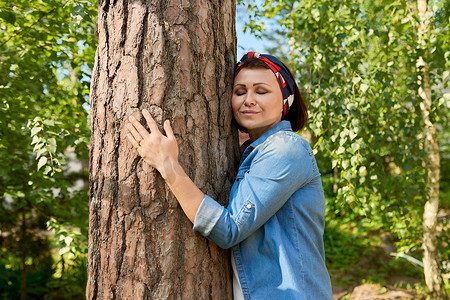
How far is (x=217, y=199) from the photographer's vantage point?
169 cm

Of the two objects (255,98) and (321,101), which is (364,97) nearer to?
(321,101)

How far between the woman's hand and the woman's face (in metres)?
0.40

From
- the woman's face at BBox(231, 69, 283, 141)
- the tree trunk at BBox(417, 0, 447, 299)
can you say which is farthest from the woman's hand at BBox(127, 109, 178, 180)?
the tree trunk at BBox(417, 0, 447, 299)

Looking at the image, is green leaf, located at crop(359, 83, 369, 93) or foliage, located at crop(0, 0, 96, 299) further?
green leaf, located at crop(359, 83, 369, 93)

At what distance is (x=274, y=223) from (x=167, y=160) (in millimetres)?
515

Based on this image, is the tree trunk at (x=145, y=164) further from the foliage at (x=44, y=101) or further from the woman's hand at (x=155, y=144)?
the foliage at (x=44, y=101)

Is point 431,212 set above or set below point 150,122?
below

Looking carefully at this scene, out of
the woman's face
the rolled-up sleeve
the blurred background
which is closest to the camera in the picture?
the rolled-up sleeve

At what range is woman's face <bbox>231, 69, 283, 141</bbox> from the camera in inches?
71.2

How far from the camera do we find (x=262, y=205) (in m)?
1.50

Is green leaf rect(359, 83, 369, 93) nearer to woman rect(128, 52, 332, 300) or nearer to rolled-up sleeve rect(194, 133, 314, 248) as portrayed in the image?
woman rect(128, 52, 332, 300)

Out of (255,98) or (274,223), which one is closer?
(274,223)

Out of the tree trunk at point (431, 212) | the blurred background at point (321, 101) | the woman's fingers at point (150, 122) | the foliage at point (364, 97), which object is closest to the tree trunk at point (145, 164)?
the woman's fingers at point (150, 122)

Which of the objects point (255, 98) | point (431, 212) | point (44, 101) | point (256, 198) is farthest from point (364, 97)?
point (44, 101)
